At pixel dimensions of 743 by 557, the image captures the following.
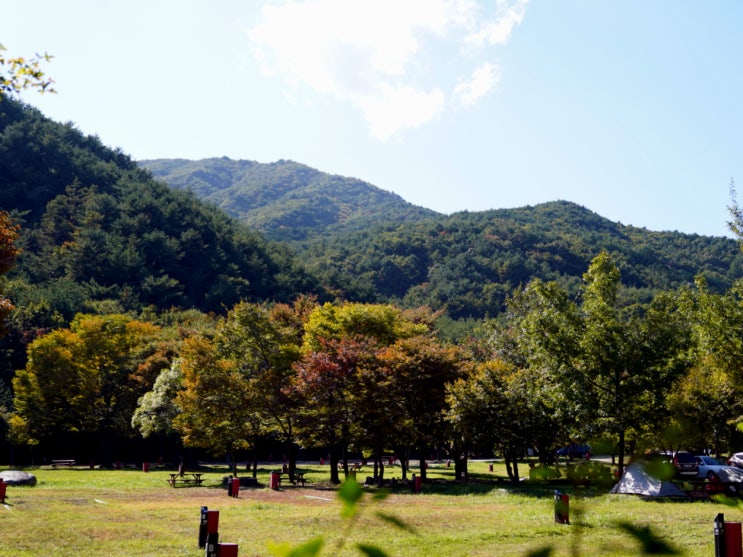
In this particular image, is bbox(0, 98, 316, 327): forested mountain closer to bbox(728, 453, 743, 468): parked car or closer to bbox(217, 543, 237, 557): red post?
bbox(728, 453, 743, 468): parked car

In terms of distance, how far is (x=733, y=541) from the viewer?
10.2 metres

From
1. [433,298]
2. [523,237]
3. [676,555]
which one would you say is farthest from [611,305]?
[523,237]

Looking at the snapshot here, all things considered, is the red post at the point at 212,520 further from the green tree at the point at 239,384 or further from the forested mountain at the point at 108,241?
the forested mountain at the point at 108,241

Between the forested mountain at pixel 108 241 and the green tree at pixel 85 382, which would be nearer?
the green tree at pixel 85 382

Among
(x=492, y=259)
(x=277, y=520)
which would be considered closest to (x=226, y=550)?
(x=277, y=520)

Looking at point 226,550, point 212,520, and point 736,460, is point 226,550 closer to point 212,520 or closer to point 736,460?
point 212,520

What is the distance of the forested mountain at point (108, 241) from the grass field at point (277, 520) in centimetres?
3981

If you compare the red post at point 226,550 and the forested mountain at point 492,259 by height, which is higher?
the forested mountain at point 492,259

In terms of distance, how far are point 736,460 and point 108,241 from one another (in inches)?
2853

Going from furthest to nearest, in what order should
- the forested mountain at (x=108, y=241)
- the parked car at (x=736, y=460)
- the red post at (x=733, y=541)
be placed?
the forested mountain at (x=108, y=241) → the parked car at (x=736, y=460) → the red post at (x=733, y=541)

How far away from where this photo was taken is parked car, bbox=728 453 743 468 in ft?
126

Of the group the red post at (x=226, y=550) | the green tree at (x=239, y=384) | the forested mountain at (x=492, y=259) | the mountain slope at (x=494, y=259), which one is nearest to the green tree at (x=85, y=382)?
the green tree at (x=239, y=384)

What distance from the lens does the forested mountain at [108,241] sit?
77000 millimetres

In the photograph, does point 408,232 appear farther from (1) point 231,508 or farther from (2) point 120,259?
(1) point 231,508
